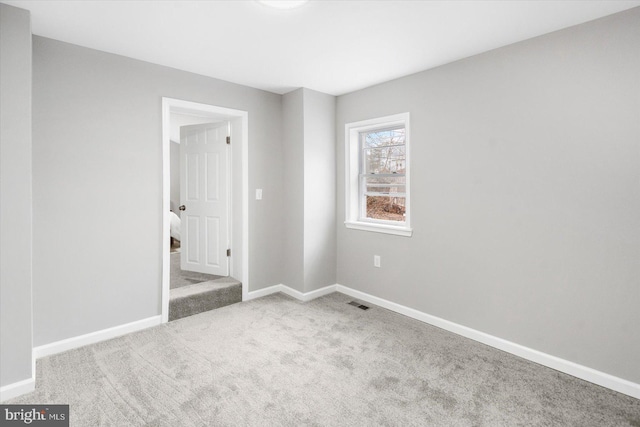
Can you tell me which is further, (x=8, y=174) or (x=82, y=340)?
(x=82, y=340)

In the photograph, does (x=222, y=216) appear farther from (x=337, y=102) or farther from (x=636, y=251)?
(x=636, y=251)

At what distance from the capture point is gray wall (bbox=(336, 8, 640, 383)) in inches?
83.8

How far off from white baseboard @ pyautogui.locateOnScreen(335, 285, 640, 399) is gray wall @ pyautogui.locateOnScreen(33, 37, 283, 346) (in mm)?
2526

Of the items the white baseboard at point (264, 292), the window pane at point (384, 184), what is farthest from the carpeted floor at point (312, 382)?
the window pane at point (384, 184)

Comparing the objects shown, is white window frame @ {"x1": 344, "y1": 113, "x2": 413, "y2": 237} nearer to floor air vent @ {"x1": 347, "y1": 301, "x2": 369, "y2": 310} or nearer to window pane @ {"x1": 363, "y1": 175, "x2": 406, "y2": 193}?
window pane @ {"x1": 363, "y1": 175, "x2": 406, "y2": 193}

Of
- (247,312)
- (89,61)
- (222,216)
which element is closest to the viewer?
(89,61)

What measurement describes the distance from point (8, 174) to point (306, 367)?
7.61 feet

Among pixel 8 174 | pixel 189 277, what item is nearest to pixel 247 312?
pixel 189 277

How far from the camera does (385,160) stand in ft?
12.4

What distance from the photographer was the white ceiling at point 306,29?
2057mm

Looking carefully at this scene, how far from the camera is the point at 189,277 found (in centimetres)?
399

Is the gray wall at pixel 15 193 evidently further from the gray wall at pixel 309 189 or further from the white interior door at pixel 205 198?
the gray wall at pixel 309 189

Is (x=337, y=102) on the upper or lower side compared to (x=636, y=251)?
upper

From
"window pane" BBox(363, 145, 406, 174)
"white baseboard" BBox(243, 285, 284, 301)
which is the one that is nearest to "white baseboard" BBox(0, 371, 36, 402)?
"white baseboard" BBox(243, 285, 284, 301)
